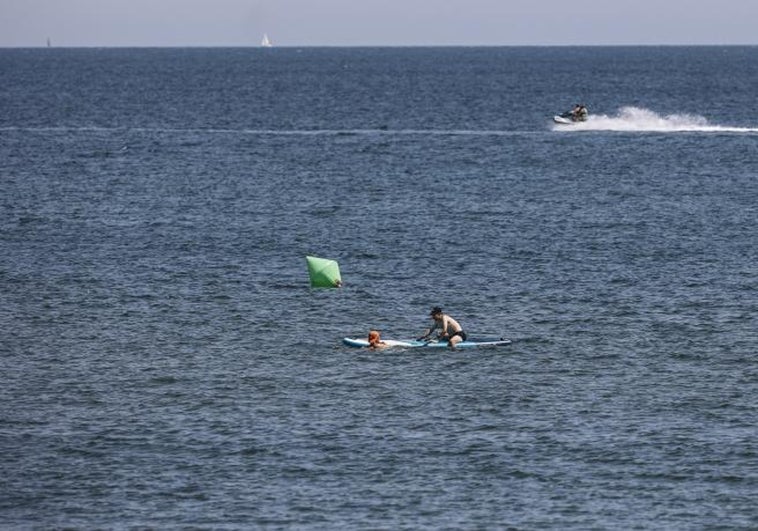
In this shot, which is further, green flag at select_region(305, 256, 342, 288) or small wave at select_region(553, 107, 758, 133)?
small wave at select_region(553, 107, 758, 133)

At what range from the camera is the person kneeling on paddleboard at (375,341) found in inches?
2147

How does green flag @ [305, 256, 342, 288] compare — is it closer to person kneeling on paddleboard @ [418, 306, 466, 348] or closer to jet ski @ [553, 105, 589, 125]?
person kneeling on paddleboard @ [418, 306, 466, 348]

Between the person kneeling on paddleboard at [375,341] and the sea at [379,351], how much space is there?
0.52 metres

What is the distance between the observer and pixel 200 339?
5762cm

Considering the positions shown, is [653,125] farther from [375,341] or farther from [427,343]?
[375,341]

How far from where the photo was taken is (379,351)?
55.1m

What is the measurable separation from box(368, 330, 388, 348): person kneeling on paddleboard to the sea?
520 mm

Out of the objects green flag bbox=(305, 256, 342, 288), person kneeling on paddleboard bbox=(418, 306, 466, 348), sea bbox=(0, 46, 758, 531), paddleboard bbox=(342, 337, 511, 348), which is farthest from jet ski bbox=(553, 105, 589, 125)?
person kneeling on paddleboard bbox=(418, 306, 466, 348)

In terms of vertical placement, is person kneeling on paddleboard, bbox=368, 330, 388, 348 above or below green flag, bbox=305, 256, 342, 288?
below

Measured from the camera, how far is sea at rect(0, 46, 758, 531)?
39875 millimetres

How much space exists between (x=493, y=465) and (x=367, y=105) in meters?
152

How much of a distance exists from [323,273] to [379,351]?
1140cm

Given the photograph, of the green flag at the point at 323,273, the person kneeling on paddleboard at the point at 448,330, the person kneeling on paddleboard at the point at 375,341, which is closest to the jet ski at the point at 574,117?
the green flag at the point at 323,273

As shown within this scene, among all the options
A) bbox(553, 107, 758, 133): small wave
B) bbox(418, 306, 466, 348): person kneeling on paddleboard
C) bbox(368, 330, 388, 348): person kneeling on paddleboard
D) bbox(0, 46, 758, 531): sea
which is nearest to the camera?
bbox(0, 46, 758, 531): sea
